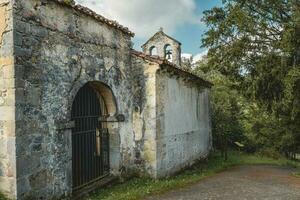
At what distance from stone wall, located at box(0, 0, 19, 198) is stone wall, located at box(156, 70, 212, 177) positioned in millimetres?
4839

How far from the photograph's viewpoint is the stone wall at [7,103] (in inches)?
248

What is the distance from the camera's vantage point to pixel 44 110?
7.03 meters

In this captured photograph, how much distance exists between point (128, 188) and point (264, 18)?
709 centimetres

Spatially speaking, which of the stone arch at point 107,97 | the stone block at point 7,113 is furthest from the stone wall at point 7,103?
the stone arch at point 107,97

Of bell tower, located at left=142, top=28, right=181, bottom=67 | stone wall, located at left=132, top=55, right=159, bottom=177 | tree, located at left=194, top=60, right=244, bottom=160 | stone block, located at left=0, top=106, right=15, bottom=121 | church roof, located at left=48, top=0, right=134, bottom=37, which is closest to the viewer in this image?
stone block, located at left=0, top=106, right=15, bottom=121

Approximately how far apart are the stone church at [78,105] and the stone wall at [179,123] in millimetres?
36

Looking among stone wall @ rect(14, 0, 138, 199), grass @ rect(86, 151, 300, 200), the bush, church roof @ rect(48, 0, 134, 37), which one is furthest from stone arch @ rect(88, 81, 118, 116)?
the bush

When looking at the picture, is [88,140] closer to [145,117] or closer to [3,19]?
[145,117]

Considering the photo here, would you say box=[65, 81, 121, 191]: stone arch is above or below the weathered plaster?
below

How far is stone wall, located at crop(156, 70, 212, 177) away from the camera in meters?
10.6

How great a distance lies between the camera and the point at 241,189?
9.22 m

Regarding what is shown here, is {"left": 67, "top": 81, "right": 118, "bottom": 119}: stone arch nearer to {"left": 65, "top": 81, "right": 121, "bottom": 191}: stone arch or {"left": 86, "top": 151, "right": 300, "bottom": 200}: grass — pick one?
{"left": 65, "top": 81, "right": 121, "bottom": 191}: stone arch

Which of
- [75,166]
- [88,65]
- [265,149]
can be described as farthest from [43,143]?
[265,149]

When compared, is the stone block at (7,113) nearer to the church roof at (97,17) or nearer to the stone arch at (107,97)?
the church roof at (97,17)
